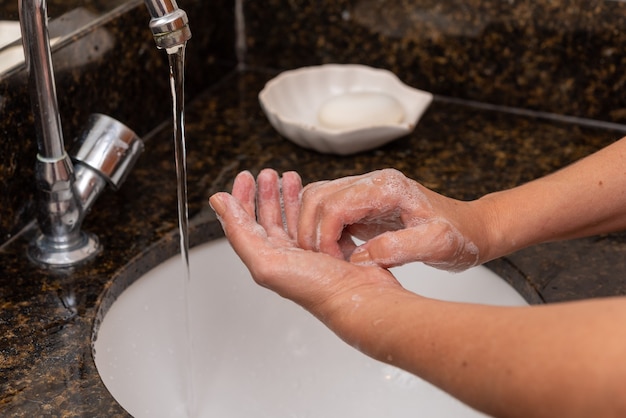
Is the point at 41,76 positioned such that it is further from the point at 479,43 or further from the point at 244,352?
the point at 479,43

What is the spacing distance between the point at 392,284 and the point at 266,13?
2.60 feet

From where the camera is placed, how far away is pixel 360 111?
119 centimetres

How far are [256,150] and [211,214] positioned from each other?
178 mm

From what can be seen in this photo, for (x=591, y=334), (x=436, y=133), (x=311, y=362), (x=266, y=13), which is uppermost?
(x=591, y=334)

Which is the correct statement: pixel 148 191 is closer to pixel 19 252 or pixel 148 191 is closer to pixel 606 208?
pixel 19 252

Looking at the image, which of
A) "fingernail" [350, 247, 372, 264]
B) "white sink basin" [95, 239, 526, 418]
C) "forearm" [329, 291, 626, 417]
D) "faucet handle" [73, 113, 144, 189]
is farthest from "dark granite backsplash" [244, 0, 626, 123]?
"forearm" [329, 291, 626, 417]

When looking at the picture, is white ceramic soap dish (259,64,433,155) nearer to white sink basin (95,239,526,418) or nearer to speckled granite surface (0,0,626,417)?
speckled granite surface (0,0,626,417)

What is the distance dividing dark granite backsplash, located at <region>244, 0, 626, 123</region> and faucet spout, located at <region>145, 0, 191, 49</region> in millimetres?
597

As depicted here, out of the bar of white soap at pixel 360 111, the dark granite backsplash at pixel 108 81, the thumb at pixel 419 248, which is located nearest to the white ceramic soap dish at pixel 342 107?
the bar of white soap at pixel 360 111

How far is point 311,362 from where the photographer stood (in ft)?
3.44

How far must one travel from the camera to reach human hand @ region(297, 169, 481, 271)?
2.60 feet

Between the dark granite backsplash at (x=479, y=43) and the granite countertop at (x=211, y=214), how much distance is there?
0.13 feet

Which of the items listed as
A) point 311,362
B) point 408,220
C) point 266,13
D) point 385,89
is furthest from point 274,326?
point 266,13

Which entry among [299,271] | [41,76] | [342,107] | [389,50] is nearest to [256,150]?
[342,107]
